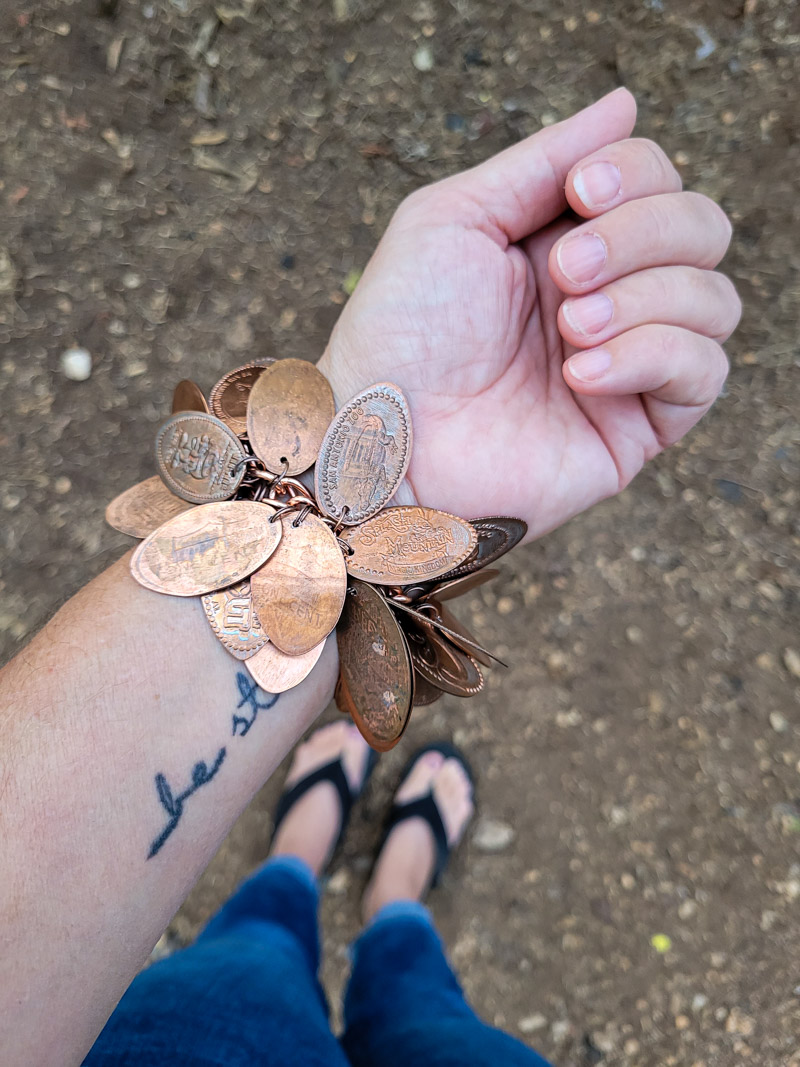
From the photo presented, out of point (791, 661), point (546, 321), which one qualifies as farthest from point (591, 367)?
point (791, 661)

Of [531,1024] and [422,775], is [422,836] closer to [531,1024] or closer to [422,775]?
[422,775]

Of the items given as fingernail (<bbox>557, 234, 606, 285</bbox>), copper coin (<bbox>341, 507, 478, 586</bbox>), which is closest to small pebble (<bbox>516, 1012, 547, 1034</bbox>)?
copper coin (<bbox>341, 507, 478, 586</bbox>)

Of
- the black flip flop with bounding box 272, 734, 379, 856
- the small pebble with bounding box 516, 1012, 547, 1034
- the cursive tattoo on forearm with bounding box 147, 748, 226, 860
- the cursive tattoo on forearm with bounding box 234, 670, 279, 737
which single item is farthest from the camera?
the black flip flop with bounding box 272, 734, 379, 856

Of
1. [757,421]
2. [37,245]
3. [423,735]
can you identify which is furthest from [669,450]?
[37,245]

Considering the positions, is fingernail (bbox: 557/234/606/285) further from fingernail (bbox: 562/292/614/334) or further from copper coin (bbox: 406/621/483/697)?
copper coin (bbox: 406/621/483/697)

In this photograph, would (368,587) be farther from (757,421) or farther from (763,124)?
(763,124)

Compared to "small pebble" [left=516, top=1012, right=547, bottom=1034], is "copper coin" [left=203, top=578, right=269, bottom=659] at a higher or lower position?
higher
